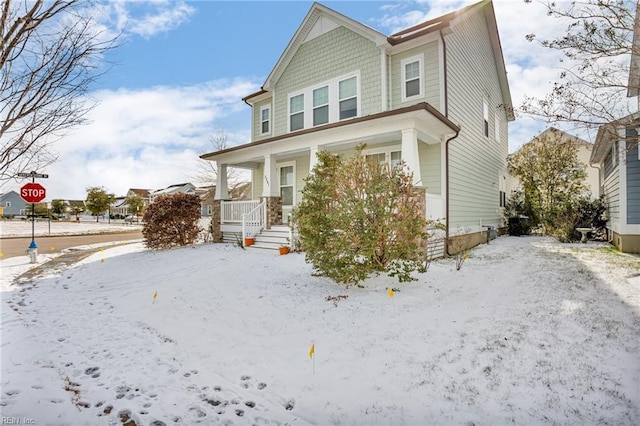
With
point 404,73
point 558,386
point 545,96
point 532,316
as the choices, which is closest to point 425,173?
point 404,73

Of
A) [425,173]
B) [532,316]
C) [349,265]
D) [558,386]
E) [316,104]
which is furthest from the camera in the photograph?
[316,104]

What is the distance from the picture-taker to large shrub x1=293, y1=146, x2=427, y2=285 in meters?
5.82

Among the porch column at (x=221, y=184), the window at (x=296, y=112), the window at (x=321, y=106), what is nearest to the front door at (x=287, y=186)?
the window at (x=296, y=112)

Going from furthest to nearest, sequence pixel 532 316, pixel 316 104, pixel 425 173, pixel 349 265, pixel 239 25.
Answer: pixel 316 104 < pixel 425 173 < pixel 239 25 < pixel 349 265 < pixel 532 316

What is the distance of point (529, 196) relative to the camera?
16.8m

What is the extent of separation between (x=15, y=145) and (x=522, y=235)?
18.9 metres

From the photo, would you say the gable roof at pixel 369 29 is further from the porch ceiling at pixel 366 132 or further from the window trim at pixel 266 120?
the porch ceiling at pixel 366 132

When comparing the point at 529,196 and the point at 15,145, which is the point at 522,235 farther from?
the point at 15,145

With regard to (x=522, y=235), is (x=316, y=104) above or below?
above

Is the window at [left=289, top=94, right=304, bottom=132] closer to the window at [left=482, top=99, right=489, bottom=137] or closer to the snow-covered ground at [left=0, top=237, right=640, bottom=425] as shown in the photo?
the window at [left=482, top=99, right=489, bottom=137]

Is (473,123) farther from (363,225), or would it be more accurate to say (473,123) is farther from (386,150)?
(363,225)

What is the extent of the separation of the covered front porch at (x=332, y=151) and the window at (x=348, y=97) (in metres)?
1.40

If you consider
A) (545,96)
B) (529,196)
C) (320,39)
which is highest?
(320,39)

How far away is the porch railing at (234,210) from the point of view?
12.8 meters
